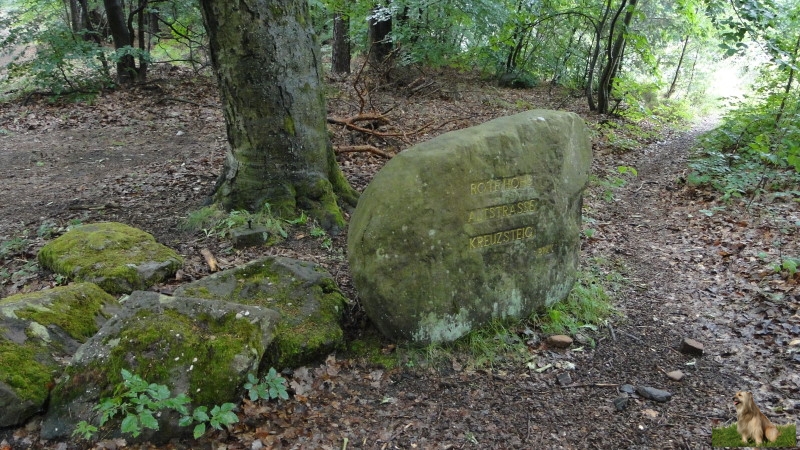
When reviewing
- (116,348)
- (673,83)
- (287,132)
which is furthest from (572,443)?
(673,83)

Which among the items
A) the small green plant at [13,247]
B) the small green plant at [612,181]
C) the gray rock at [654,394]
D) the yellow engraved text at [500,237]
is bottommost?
the gray rock at [654,394]

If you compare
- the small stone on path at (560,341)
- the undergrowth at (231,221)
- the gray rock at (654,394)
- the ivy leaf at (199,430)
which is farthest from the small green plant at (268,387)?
the gray rock at (654,394)

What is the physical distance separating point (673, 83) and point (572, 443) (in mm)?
23088

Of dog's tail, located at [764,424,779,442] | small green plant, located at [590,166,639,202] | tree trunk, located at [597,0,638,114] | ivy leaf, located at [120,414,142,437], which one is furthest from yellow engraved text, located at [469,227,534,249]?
tree trunk, located at [597,0,638,114]

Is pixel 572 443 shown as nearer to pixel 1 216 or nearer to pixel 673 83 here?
pixel 1 216

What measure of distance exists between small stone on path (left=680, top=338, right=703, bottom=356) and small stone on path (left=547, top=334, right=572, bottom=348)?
0.92 meters

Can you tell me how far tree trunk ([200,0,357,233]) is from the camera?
17.1 feet

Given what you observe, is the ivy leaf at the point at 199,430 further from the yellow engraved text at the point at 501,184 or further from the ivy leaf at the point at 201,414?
the yellow engraved text at the point at 501,184

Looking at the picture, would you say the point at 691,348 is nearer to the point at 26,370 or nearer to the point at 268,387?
the point at 268,387

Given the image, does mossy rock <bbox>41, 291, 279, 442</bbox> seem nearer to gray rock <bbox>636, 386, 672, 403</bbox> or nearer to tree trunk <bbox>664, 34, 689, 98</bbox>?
gray rock <bbox>636, 386, 672, 403</bbox>

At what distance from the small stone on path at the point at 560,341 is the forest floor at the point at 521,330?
6cm

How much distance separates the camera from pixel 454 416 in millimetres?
3400

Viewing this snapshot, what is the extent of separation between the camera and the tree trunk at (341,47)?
13.8m

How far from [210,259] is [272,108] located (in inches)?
67.2
